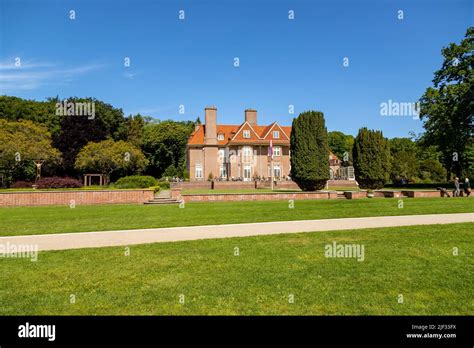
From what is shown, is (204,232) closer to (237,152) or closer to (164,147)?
(237,152)

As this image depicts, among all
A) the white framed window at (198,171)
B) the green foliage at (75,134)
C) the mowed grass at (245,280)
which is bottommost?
the mowed grass at (245,280)

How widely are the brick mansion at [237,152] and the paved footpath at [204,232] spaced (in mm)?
42317

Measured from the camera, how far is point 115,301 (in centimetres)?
513

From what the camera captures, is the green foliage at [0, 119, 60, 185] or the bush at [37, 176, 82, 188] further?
the green foliage at [0, 119, 60, 185]

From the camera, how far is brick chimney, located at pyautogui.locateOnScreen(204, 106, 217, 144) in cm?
5562

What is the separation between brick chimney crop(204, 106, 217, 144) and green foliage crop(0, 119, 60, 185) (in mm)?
23578

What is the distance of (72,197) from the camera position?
2088 centimetres

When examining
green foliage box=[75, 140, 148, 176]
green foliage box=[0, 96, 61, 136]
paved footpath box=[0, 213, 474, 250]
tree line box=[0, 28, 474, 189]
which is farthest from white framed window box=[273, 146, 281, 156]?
paved footpath box=[0, 213, 474, 250]

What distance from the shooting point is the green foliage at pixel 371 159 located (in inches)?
1178

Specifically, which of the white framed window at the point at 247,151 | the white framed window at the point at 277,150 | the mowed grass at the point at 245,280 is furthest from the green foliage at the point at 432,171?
the mowed grass at the point at 245,280

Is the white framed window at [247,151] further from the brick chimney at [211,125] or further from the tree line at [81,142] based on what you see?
the tree line at [81,142]

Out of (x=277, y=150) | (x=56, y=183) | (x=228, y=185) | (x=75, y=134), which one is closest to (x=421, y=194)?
(x=228, y=185)

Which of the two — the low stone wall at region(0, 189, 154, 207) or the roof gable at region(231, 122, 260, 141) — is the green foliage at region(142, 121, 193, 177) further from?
the low stone wall at region(0, 189, 154, 207)
